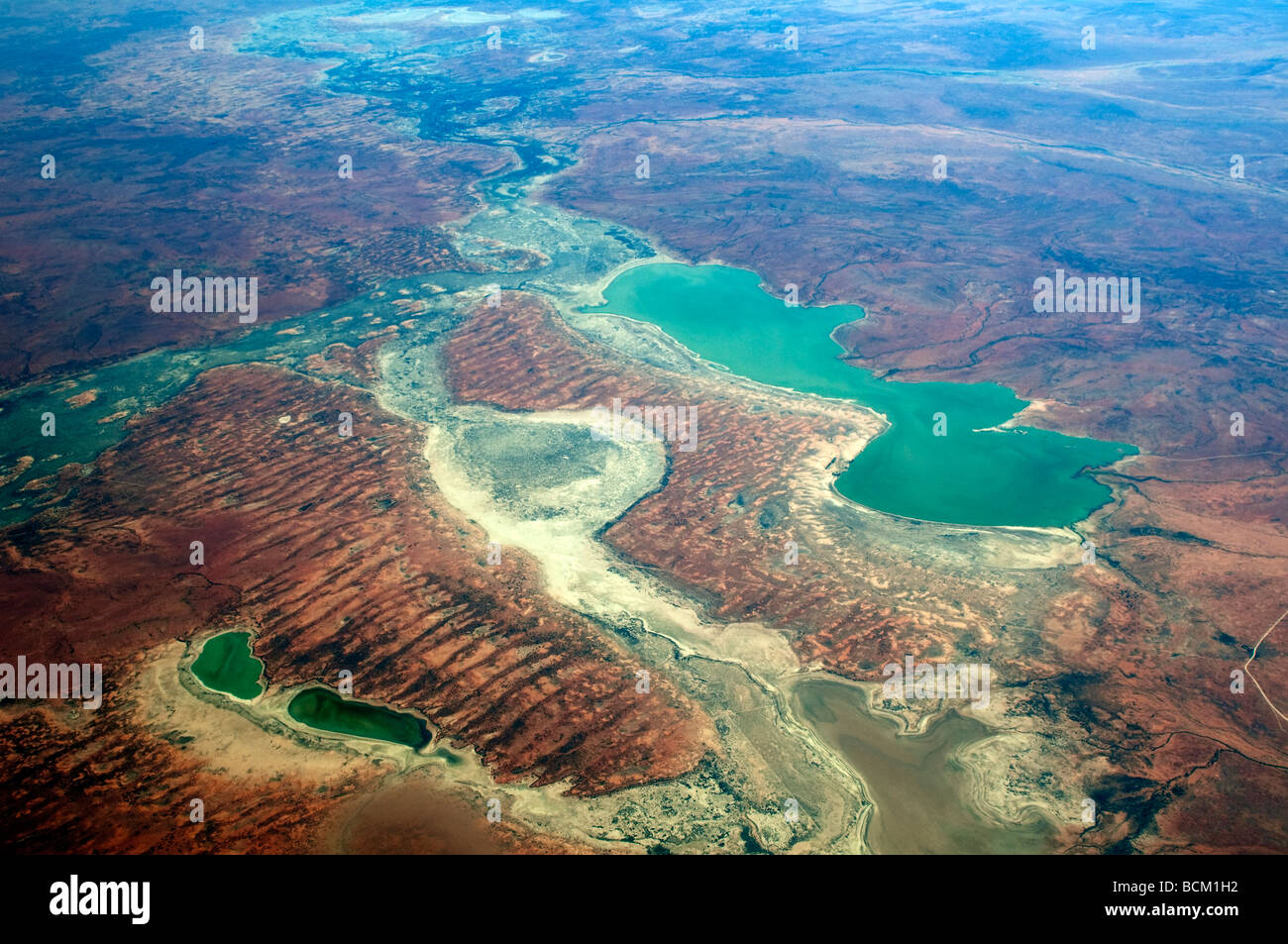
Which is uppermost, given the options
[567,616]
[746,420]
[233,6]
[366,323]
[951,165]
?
[233,6]

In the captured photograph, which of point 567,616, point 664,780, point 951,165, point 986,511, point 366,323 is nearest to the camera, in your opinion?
point 664,780

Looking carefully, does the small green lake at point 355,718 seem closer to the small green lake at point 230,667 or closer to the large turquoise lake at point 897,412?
the small green lake at point 230,667

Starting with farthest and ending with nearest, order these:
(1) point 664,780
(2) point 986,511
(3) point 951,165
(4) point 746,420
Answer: (3) point 951,165
(4) point 746,420
(2) point 986,511
(1) point 664,780

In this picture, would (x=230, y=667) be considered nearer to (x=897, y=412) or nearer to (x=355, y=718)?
(x=355, y=718)

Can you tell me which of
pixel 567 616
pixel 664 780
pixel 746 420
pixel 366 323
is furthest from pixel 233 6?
pixel 664 780

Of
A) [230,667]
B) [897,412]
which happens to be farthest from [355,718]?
[897,412]

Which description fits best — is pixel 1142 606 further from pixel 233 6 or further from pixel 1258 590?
pixel 233 6

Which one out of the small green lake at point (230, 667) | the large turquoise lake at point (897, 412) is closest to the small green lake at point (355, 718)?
the small green lake at point (230, 667)

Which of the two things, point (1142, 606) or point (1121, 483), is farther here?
point (1121, 483)
